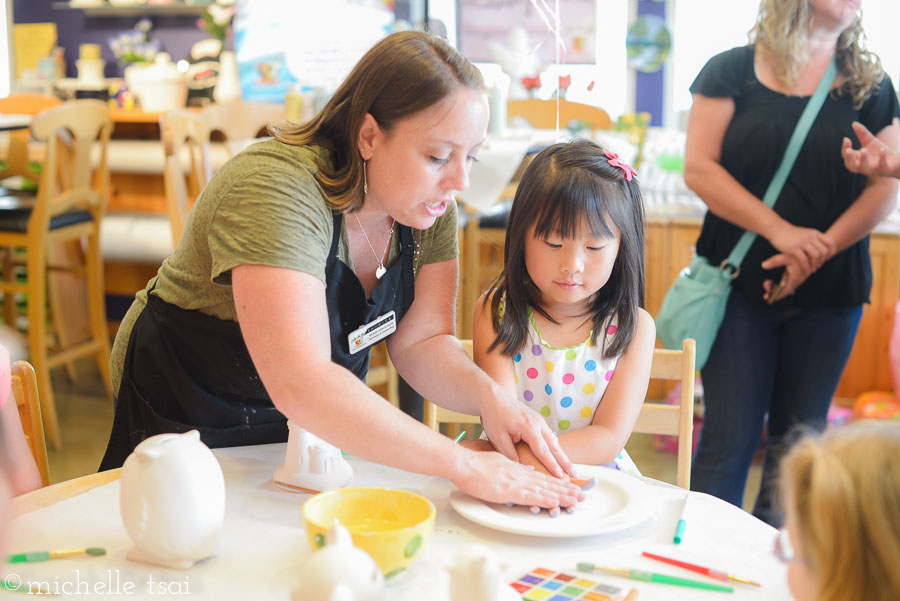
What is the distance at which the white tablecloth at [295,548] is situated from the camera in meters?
0.93

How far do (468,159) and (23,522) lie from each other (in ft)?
2.35

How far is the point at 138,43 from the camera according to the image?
16.4 ft

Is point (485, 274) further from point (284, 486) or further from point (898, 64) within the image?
point (284, 486)

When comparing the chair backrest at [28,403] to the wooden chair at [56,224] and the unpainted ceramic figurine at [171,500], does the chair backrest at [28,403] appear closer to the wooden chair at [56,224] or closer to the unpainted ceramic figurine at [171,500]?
the unpainted ceramic figurine at [171,500]

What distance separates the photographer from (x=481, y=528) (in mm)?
1071

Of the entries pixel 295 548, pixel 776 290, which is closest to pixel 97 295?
pixel 776 290

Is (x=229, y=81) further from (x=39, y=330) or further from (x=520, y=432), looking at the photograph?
(x=520, y=432)

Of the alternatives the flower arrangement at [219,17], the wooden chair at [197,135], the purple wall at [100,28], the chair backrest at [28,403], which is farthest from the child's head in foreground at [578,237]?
the purple wall at [100,28]

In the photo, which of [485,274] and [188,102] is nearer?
[485,274]

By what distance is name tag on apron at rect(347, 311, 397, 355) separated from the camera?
Result: 135 centimetres

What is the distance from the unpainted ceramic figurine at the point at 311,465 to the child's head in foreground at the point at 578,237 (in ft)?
1.48

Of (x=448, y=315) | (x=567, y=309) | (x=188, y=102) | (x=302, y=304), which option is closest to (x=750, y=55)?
(x=567, y=309)

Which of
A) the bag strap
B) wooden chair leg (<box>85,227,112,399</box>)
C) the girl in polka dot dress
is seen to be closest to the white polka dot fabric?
the girl in polka dot dress

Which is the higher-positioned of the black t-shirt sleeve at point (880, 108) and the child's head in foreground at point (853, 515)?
the black t-shirt sleeve at point (880, 108)
